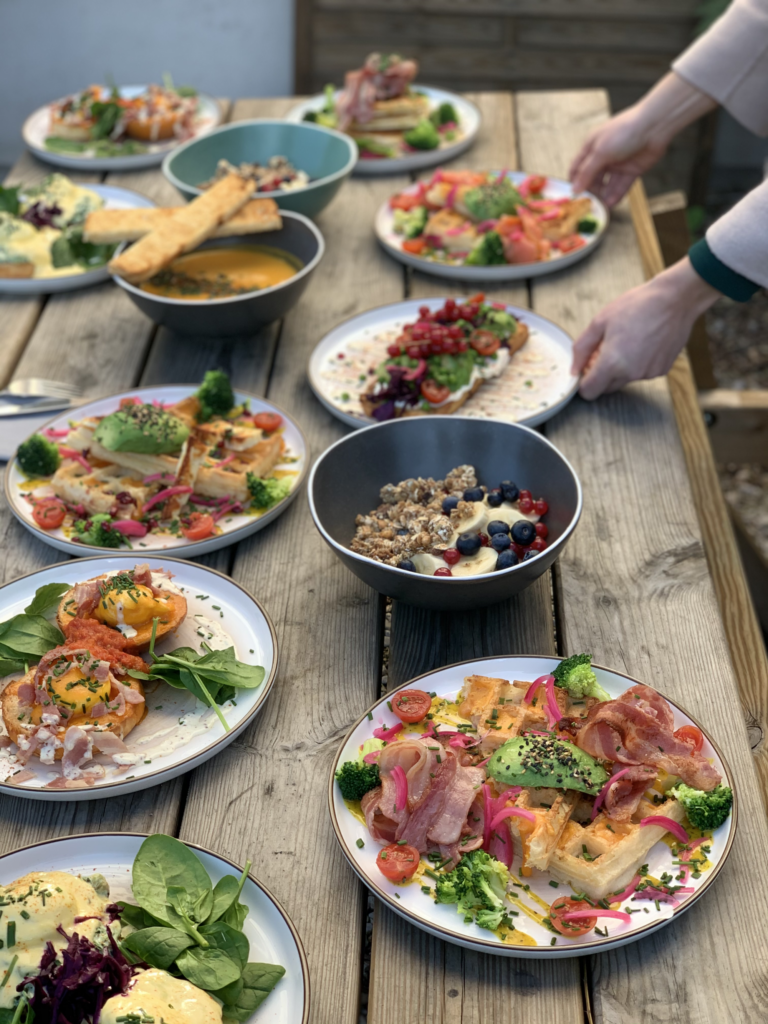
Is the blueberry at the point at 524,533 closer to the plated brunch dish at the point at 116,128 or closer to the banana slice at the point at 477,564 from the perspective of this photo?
the banana slice at the point at 477,564

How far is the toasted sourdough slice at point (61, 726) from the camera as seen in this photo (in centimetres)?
166

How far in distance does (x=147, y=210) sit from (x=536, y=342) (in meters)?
1.23

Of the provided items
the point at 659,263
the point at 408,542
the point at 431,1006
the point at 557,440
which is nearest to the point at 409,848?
the point at 431,1006

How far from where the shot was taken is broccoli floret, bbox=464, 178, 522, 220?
127 inches

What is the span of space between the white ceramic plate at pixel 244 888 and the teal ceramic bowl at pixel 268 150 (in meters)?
2.38

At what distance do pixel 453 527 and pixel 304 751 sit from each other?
0.56 m

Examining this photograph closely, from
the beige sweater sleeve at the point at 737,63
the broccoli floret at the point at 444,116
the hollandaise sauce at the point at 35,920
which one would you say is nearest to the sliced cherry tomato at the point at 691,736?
the hollandaise sauce at the point at 35,920

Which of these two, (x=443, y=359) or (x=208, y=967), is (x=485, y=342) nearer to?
(x=443, y=359)

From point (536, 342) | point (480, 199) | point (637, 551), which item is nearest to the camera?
point (637, 551)

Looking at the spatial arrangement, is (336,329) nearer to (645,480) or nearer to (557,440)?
(557,440)

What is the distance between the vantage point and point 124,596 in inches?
71.6

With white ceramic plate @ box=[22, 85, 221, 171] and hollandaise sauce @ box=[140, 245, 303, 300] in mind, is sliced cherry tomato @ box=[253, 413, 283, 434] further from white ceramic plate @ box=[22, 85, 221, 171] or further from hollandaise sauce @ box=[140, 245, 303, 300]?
white ceramic plate @ box=[22, 85, 221, 171]

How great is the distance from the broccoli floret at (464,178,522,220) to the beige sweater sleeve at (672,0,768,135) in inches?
25.6

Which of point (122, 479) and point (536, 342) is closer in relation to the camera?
point (122, 479)
